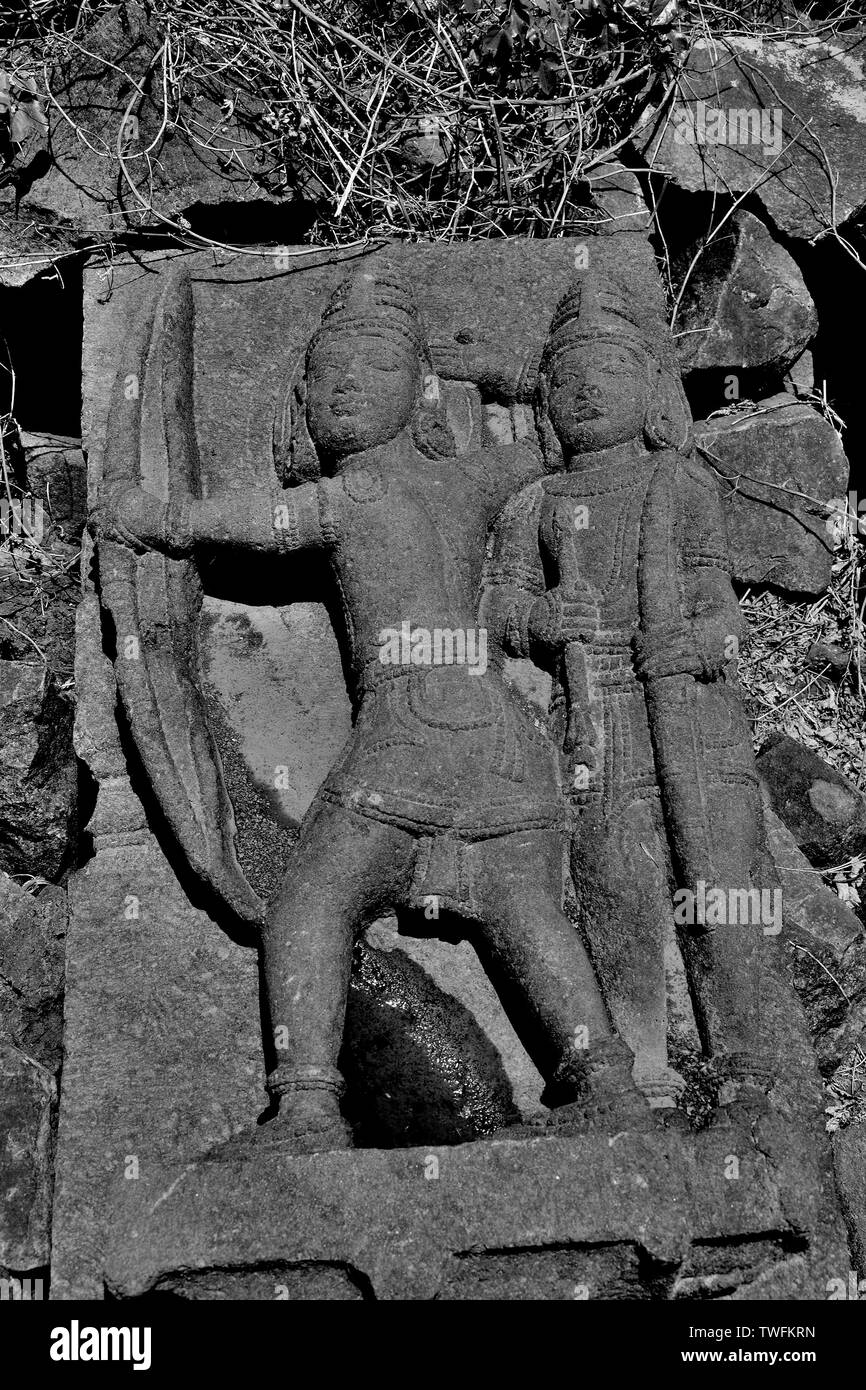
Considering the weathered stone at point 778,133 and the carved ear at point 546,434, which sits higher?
the weathered stone at point 778,133

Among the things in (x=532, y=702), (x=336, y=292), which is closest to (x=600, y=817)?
(x=532, y=702)

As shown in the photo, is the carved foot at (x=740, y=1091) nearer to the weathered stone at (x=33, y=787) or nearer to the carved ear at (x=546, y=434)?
the carved ear at (x=546, y=434)

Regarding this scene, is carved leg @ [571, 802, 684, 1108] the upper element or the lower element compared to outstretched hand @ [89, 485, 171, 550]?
lower

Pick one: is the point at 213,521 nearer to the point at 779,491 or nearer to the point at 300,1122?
the point at 300,1122

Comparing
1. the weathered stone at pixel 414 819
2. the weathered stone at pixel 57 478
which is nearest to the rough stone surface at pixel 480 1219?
the weathered stone at pixel 414 819

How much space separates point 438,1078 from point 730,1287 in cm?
97

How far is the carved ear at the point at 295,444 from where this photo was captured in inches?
182

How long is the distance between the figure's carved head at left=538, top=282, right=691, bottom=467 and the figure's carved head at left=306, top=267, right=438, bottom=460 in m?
0.44

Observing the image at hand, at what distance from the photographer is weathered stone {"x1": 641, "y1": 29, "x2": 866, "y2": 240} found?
5773 mm

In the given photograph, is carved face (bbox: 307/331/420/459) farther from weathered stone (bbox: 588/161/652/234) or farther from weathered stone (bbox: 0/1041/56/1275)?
weathered stone (bbox: 0/1041/56/1275)

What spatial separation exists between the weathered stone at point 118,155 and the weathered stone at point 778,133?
1827mm

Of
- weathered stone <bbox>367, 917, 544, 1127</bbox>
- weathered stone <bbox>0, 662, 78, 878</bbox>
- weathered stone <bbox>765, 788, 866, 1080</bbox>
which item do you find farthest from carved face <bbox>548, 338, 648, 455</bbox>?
weathered stone <bbox>0, 662, 78, 878</bbox>

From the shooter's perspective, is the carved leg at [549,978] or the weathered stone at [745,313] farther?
the weathered stone at [745,313]

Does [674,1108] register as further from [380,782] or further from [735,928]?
[380,782]
